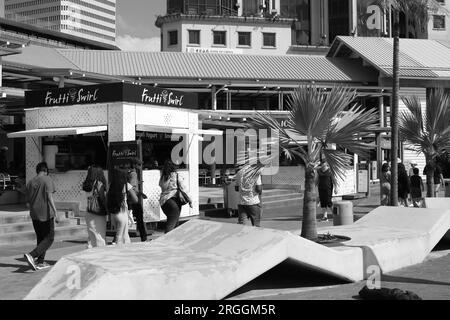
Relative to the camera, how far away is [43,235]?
8891 mm

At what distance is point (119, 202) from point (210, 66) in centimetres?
2769

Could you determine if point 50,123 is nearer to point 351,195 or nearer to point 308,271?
point 308,271

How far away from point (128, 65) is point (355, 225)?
26.7m

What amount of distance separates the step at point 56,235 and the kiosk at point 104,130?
1272 mm

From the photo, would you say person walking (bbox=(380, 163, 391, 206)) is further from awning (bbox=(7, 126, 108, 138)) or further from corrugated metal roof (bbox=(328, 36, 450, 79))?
corrugated metal roof (bbox=(328, 36, 450, 79))

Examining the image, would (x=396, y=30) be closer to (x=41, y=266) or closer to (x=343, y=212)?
(x=343, y=212)

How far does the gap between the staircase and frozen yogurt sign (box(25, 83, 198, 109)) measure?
274 centimetres

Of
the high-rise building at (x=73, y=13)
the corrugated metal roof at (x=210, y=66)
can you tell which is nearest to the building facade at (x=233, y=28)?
the corrugated metal roof at (x=210, y=66)

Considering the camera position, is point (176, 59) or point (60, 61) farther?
point (176, 59)

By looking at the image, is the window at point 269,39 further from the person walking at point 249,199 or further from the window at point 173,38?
the person walking at point 249,199

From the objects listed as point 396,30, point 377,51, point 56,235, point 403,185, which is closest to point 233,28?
point 377,51

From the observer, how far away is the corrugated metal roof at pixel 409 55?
3722 centimetres

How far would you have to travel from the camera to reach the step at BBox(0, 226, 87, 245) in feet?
37.4
